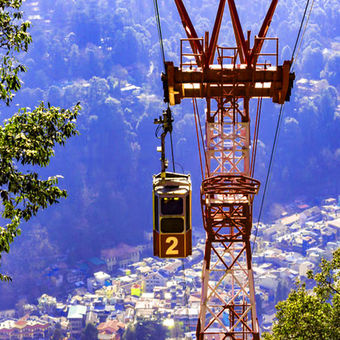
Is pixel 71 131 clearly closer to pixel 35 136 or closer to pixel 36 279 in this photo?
pixel 35 136

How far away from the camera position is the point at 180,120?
232 feet

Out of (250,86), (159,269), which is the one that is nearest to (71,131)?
(250,86)

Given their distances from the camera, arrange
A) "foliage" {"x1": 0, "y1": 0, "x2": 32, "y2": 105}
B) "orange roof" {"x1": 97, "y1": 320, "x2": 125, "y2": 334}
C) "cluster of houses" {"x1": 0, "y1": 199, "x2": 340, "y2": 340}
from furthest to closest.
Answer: "cluster of houses" {"x1": 0, "y1": 199, "x2": 340, "y2": 340} → "orange roof" {"x1": 97, "y1": 320, "x2": 125, "y2": 334} → "foliage" {"x1": 0, "y1": 0, "x2": 32, "y2": 105}

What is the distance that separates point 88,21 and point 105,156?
22.5m

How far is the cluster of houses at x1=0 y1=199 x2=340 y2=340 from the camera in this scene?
44844 millimetres

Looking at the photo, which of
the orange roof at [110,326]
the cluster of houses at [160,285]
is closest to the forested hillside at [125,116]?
the cluster of houses at [160,285]

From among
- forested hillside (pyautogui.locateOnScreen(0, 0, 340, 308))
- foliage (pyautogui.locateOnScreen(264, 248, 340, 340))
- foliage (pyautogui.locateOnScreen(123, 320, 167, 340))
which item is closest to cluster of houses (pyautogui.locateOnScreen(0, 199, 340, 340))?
foliage (pyautogui.locateOnScreen(123, 320, 167, 340))

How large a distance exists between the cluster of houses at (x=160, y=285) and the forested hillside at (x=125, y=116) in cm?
338

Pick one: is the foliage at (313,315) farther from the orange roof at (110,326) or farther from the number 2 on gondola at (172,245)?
the orange roof at (110,326)

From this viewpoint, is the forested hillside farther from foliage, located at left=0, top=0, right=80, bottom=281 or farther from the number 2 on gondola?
foliage, located at left=0, top=0, right=80, bottom=281

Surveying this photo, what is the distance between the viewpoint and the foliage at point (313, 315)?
9.47 meters

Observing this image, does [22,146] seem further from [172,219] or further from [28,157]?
[172,219]

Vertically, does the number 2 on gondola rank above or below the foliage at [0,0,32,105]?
below

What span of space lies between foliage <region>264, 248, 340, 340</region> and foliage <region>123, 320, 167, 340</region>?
31343 mm
